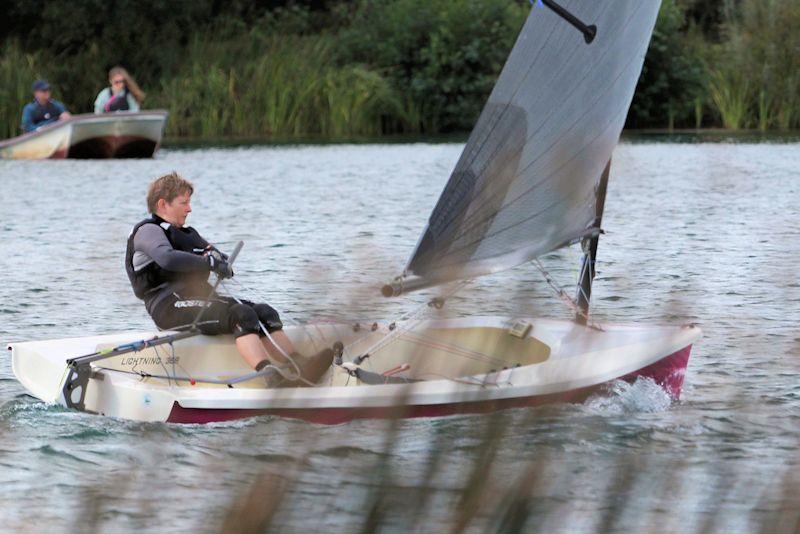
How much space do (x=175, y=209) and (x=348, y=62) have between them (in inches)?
1270

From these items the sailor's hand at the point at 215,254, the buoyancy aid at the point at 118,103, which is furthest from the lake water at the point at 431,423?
the buoyancy aid at the point at 118,103

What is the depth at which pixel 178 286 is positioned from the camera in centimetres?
776

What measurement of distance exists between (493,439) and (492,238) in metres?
5.04

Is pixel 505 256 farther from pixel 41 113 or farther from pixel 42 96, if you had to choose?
pixel 41 113

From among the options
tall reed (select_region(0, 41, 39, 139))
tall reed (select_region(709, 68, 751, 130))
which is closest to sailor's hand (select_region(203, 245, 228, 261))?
tall reed (select_region(0, 41, 39, 139))

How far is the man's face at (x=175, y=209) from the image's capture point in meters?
7.69

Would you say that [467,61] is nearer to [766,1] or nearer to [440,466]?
[766,1]

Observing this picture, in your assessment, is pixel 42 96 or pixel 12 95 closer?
pixel 42 96

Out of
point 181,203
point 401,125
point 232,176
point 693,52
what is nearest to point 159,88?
point 401,125

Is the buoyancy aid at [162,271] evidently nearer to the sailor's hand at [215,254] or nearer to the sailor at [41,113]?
the sailor's hand at [215,254]

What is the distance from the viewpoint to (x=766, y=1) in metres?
34.2

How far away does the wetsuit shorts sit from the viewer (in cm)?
756

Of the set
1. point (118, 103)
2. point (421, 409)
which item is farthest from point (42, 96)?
point (421, 409)

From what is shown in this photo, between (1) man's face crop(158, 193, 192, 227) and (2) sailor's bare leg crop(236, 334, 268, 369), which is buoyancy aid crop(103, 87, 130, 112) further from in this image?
(2) sailor's bare leg crop(236, 334, 268, 369)
